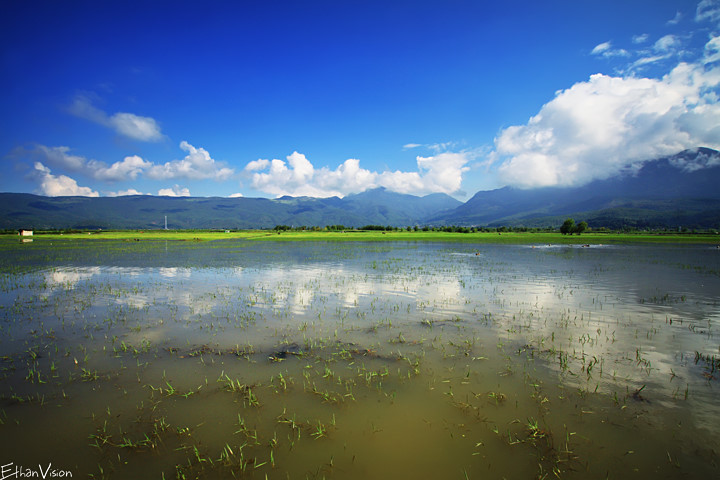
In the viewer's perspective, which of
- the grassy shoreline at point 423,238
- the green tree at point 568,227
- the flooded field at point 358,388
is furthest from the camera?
the green tree at point 568,227

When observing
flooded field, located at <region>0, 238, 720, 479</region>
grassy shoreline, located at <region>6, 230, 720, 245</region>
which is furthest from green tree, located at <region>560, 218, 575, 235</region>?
flooded field, located at <region>0, 238, 720, 479</region>

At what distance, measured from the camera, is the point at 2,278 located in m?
24.2

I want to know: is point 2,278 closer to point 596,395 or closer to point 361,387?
point 361,387

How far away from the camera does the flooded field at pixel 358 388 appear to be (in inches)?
225

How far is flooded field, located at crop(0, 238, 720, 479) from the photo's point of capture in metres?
5.71

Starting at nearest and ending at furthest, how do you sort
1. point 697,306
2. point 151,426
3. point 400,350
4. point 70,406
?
point 151,426
point 70,406
point 400,350
point 697,306

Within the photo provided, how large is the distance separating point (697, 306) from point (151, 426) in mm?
24885

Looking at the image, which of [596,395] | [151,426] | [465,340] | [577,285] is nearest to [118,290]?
[151,426]

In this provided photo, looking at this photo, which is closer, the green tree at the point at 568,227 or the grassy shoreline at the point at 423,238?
the grassy shoreline at the point at 423,238

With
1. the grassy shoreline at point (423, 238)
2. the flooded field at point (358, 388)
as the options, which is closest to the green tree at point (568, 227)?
the grassy shoreline at point (423, 238)

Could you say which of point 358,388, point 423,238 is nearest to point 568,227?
point 423,238

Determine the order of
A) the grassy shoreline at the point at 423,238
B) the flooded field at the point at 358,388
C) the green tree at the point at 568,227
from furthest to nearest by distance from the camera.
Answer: the green tree at the point at 568,227 → the grassy shoreline at the point at 423,238 → the flooded field at the point at 358,388

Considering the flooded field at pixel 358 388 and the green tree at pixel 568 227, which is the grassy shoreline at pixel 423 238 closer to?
the green tree at pixel 568 227

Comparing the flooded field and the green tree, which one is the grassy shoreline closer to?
the green tree
